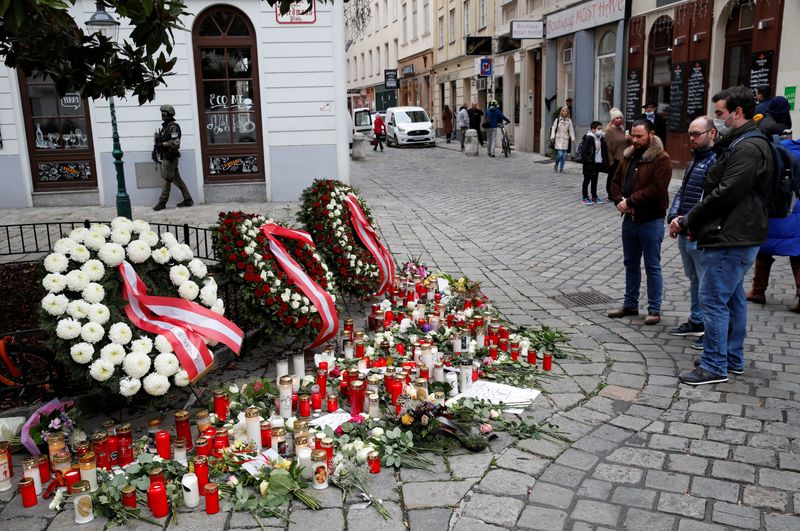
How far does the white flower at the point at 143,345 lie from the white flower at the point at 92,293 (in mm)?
348

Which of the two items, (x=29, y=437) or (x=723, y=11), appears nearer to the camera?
(x=29, y=437)

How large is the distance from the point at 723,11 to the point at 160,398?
577 inches

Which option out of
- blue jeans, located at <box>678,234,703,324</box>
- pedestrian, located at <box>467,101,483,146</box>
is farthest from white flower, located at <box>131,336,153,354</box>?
pedestrian, located at <box>467,101,483,146</box>

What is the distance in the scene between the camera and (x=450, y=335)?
5.96 metres

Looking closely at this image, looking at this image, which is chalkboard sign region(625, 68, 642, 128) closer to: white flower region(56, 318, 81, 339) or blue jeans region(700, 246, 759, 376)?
blue jeans region(700, 246, 759, 376)

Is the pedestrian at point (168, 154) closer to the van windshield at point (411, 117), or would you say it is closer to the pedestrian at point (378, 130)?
the pedestrian at point (378, 130)

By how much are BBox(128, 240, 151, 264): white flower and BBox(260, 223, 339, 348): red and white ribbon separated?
1.18 m

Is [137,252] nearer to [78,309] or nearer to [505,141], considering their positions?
[78,309]

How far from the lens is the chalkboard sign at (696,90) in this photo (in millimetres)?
15547

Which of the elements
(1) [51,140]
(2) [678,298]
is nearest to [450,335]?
(2) [678,298]

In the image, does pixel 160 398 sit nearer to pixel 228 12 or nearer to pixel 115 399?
pixel 115 399

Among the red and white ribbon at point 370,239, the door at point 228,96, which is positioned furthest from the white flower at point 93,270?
the door at point 228,96

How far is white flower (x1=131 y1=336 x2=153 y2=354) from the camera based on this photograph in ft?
13.6

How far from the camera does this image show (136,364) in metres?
4.08
